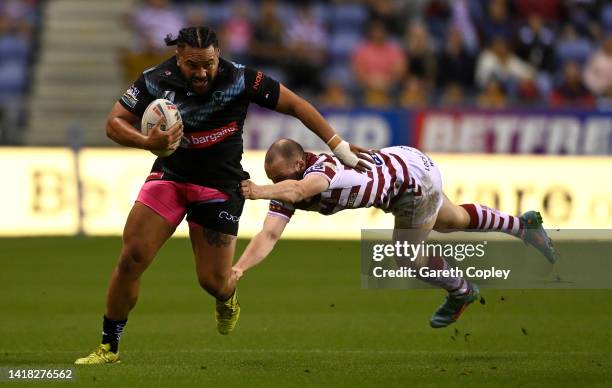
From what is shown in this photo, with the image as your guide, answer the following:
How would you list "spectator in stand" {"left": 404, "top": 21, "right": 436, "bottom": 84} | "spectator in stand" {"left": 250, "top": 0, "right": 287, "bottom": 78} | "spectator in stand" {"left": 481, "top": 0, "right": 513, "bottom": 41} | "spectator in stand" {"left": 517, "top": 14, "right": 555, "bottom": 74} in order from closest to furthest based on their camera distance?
"spectator in stand" {"left": 517, "top": 14, "right": 555, "bottom": 74}
"spectator in stand" {"left": 404, "top": 21, "right": 436, "bottom": 84}
"spectator in stand" {"left": 481, "top": 0, "right": 513, "bottom": 41}
"spectator in stand" {"left": 250, "top": 0, "right": 287, "bottom": 78}

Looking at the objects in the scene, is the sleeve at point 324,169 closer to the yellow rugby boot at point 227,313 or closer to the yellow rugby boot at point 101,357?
the yellow rugby boot at point 227,313

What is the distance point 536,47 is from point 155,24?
6829 mm

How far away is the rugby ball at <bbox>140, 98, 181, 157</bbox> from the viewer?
30.0 feet

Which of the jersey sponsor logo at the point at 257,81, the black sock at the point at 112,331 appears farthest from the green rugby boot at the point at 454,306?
the black sock at the point at 112,331

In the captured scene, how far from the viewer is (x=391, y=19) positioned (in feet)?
82.9

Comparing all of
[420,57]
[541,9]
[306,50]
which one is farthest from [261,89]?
[541,9]

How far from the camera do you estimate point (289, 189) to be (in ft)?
31.4

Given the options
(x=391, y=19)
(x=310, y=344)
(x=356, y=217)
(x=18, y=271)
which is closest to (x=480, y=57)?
(x=391, y=19)

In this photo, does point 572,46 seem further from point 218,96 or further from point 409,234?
point 218,96

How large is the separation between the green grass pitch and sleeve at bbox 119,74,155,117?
1800mm

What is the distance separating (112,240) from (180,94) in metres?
10.4

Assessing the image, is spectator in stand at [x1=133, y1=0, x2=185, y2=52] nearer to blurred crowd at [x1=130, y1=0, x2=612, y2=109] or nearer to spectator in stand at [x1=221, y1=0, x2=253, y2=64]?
blurred crowd at [x1=130, y1=0, x2=612, y2=109]

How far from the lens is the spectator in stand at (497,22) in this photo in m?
24.1

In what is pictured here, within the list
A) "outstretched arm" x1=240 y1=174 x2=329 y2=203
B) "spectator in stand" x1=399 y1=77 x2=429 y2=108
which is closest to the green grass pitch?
"outstretched arm" x1=240 y1=174 x2=329 y2=203
